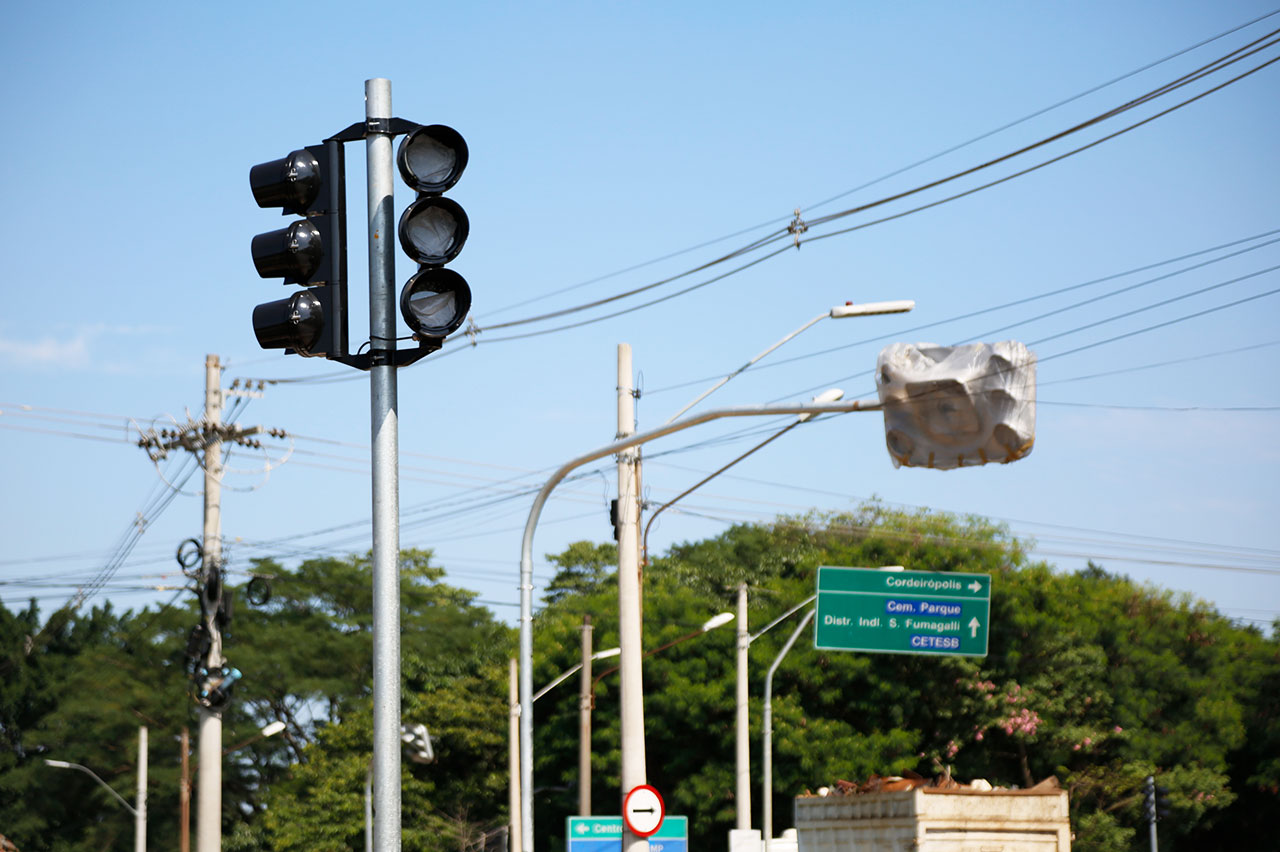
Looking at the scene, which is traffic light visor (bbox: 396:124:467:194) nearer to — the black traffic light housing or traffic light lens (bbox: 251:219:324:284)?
the black traffic light housing

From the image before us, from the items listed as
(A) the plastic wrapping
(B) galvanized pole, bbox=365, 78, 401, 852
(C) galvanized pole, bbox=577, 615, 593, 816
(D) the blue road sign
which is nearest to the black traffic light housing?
(B) galvanized pole, bbox=365, 78, 401, 852

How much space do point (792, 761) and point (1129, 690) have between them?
48.0 ft

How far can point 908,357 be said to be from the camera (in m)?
A: 9.28

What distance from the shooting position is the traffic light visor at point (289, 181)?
6.59m

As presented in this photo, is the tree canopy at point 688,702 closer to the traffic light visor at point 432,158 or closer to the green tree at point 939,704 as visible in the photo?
the green tree at point 939,704

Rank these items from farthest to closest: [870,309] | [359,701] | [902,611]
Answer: [359,701]
[902,611]
[870,309]

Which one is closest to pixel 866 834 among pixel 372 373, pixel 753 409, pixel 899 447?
pixel 753 409

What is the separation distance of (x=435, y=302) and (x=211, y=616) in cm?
1995

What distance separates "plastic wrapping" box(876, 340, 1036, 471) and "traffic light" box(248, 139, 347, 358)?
3.76 m

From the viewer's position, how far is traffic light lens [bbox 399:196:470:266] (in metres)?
6.47

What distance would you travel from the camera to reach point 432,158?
21.7ft

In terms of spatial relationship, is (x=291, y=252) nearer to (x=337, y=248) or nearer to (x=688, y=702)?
(x=337, y=248)

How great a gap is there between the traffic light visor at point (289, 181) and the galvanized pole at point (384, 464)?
0.26 metres

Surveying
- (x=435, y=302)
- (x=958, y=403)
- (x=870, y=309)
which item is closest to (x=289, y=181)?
(x=435, y=302)
